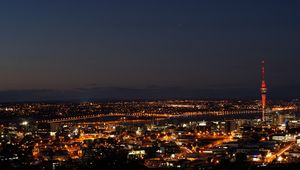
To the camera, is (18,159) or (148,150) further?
(148,150)

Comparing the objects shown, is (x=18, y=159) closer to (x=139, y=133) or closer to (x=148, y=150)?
(x=148, y=150)

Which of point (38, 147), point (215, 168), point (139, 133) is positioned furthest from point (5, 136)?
point (215, 168)

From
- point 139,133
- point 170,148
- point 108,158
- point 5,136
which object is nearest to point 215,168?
point 108,158

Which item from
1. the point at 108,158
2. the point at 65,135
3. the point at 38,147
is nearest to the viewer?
the point at 108,158

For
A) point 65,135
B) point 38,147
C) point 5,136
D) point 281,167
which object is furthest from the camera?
point 65,135

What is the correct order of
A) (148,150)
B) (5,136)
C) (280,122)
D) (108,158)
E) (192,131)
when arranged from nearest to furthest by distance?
1. (108,158)
2. (148,150)
3. (5,136)
4. (192,131)
5. (280,122)

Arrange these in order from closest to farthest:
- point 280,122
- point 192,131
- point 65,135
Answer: point 65,135 → point 192,131 → point 280,122

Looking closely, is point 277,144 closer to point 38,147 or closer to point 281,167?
point 281,167

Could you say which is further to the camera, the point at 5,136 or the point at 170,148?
the point at 5,136
